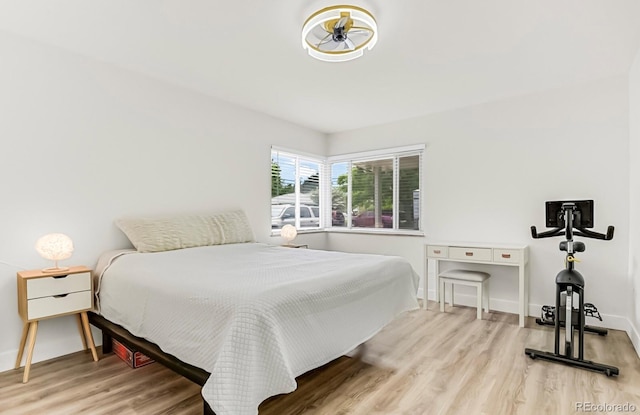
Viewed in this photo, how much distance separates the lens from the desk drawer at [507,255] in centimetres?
343

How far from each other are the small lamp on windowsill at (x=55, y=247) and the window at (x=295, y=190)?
2426 mm

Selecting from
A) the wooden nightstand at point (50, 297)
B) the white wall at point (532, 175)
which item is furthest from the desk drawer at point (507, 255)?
the wooden nightstand at point (50, 297)

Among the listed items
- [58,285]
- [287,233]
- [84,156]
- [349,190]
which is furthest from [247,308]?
[349,190]

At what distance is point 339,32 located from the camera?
227cm

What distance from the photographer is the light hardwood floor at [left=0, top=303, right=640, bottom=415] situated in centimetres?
195

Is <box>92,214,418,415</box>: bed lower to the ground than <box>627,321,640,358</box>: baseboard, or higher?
higher

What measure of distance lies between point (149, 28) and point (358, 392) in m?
2.82

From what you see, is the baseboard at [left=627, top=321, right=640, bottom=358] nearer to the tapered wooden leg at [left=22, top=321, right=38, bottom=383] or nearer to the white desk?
the white desk

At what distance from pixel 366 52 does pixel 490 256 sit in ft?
7.93

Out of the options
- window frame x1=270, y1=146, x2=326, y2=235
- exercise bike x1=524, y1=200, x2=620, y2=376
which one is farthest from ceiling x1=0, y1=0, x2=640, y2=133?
exercise bike x1=524, y1=200, x2=620, y2=376

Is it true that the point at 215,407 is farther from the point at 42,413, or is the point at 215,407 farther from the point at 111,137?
the point at 111,137

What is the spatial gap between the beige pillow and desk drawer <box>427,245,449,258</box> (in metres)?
2.06

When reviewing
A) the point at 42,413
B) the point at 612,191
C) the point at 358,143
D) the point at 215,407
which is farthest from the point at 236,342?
the point at 358,143

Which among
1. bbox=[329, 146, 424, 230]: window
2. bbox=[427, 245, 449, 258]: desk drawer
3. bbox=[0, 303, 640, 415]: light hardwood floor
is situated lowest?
bbox=[0, 303, 640, 415]: light hardwood floor
